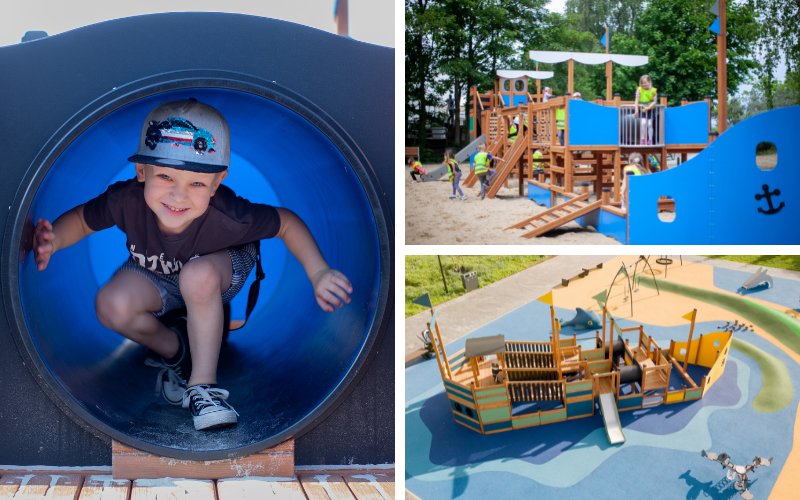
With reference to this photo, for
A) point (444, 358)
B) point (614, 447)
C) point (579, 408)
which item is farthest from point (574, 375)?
point (444, 358)

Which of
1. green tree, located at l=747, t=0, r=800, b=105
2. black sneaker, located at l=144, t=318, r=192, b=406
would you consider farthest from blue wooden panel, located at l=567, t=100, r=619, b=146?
black sneaker, located at l=144, t=318, r=192, b=406

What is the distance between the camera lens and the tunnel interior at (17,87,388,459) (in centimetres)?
290

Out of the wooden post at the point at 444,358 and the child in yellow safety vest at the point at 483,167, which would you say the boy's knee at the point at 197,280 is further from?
the child in yellow safety vest at the point at 483,167

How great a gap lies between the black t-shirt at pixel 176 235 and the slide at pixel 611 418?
1.66 metres

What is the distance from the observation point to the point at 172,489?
2.97 metres

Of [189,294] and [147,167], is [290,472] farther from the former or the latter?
[147,167]

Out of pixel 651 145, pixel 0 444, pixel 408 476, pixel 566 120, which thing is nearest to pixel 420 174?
pixel 566 120

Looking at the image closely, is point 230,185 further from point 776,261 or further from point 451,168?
point 776,261

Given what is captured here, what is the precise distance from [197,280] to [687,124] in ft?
7.83

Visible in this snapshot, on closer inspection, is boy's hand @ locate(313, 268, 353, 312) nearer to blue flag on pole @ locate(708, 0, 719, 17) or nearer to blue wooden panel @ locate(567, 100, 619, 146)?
blue wooden panel @ locate(567, 100, 619, 146)

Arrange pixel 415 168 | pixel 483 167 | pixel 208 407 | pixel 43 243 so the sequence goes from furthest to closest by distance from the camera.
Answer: pixel 483 167, pixel 415 168, pixel 208 407, pixel 43 243

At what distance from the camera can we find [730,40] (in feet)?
11.6

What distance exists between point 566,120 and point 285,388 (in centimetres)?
186

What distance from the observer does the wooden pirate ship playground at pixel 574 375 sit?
330cm
